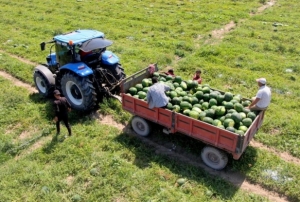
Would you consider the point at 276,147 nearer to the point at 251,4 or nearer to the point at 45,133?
the point at 45,133

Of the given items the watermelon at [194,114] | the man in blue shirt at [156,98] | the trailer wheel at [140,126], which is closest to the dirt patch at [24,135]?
the trailer wheel at [140,126]

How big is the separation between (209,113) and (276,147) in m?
2.35

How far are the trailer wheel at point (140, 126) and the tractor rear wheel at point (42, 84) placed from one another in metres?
3.41

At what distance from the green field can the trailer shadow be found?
0.03 m

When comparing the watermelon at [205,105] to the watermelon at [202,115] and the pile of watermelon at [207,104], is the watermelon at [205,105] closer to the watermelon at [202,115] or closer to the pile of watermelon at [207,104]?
the pile of watermelon at [207,104]

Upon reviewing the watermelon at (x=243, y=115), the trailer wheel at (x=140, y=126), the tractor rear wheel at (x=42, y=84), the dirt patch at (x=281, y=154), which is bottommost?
the dirt patch at (x=281, y=154)

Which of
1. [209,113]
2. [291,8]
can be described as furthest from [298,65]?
[291,8]

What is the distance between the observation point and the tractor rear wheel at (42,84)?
1021cm

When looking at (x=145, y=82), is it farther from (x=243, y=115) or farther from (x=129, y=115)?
(x=243, y=115)

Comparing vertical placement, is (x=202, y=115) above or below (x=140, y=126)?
above

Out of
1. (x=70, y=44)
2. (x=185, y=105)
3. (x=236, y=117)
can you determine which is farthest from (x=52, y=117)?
(x=236, y=117)

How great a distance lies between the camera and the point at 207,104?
791cm

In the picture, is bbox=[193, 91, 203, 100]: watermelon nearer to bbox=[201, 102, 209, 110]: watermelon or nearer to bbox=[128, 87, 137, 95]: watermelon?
bbox=[201, 102, 209, 110]: watermelon

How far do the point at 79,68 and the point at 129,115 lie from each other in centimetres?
208
